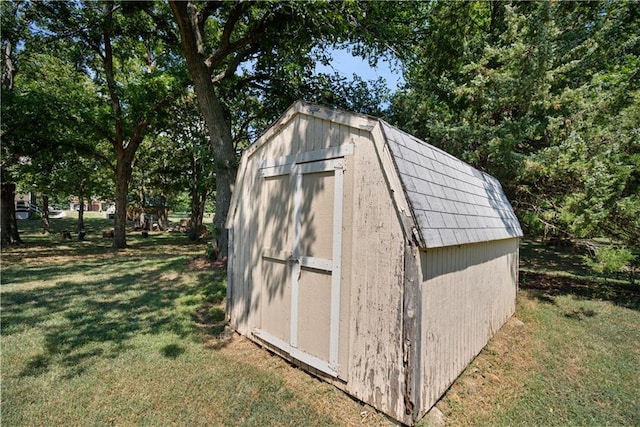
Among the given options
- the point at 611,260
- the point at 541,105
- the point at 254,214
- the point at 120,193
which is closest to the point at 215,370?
the point at 254,214

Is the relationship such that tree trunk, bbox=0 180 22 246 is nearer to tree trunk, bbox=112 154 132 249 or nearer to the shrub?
tree trunk, bbox=112 154 132 249

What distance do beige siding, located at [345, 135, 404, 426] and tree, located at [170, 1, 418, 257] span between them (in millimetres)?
4841

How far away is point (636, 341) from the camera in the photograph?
5195mm

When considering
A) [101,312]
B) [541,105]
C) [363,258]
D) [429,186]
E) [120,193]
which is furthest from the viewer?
[120,193]

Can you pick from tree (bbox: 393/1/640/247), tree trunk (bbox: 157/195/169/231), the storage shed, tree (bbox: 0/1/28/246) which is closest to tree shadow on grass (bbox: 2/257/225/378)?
the storage shed

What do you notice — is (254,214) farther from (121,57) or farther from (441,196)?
(121,57)

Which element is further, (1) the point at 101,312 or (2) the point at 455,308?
(1) the point at 101,312

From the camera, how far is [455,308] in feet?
11.6

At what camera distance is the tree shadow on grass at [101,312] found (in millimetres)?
4156

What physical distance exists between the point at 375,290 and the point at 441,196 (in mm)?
1400

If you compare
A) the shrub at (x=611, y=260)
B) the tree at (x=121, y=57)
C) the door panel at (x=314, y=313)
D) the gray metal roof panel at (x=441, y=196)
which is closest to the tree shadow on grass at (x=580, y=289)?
the shrub at (x=611, y=260)

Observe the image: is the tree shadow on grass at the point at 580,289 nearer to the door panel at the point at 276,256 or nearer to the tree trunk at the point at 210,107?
the door panel at the point at 276,256

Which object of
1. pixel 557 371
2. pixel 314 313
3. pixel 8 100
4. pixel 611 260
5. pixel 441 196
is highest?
pixel 8 100

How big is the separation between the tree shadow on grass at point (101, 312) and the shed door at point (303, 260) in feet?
5.47
